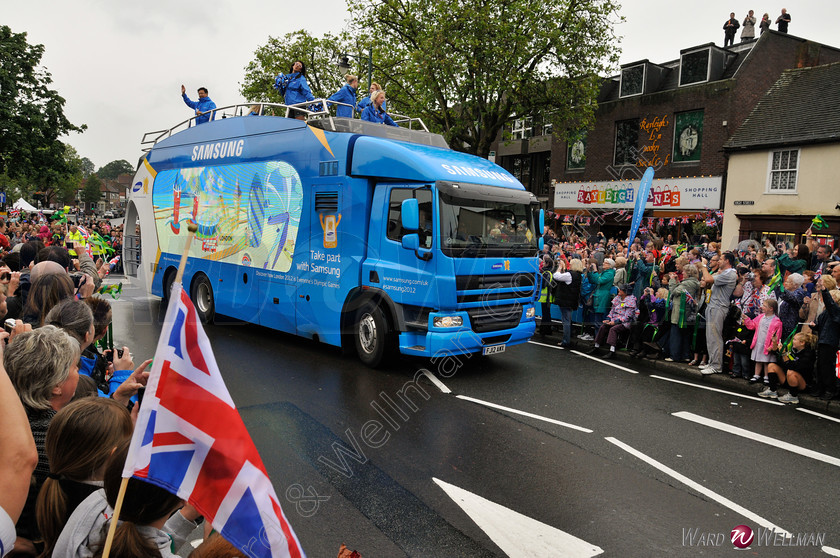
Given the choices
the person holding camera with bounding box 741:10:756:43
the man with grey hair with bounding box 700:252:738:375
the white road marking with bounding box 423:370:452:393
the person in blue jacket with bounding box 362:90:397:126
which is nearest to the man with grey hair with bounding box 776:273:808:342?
the man with grey hair with bounding box 700:252:738:375

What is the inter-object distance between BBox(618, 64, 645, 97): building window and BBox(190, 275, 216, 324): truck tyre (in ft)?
80.1

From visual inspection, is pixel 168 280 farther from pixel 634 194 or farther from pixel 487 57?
pixel 634 194

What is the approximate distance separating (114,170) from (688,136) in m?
179

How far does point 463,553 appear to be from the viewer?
4059mm

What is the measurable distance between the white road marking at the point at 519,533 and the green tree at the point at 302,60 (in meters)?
27.3

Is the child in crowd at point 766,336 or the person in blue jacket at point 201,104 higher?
the person in blue jacket at point 201,104

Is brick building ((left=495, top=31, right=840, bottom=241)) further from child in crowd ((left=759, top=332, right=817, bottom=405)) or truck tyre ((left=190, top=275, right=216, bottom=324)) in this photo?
→ child in crowd ((left=759, top=332, right=817, bottom=405))

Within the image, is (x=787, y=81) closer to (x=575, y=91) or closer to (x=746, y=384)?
(x=575, y=91)

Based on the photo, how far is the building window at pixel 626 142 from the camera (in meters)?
29.2

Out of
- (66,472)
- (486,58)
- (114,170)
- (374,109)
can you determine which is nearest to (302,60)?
(486,58)

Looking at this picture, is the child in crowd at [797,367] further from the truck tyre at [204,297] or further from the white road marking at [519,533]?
the truck tyre at [204,297]

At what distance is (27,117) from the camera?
3238 cm

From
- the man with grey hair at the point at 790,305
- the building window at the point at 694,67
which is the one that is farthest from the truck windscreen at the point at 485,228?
the building window at the point at 694,67

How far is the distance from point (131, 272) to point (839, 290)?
15905mm
